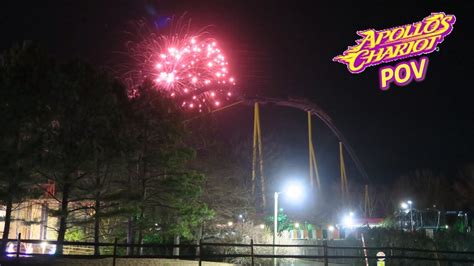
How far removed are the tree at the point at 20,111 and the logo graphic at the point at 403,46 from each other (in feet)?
49.4

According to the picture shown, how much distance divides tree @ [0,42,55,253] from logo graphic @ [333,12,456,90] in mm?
15070

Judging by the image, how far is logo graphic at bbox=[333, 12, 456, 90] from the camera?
22.7m

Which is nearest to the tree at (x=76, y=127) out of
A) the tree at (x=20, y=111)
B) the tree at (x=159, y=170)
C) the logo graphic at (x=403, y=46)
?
the tree at (x=20, y=111)

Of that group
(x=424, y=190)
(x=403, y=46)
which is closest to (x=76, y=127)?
(x=403, y=46)

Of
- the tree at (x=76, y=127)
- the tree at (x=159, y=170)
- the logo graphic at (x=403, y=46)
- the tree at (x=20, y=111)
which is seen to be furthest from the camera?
the logo graphic at (x=403, y=46)

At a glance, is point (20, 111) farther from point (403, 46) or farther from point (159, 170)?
point (403, 46)

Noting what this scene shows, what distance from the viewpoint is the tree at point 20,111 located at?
57.8 ft

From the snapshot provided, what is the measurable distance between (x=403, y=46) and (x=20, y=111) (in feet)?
56.6

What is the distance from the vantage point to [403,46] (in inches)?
920

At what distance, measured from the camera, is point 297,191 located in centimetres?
2561

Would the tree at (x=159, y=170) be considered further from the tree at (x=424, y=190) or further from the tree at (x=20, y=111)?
the tree at (x=424, y=190)

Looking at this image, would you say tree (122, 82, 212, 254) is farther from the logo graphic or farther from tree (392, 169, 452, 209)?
tree (392, 169, 452, 209)

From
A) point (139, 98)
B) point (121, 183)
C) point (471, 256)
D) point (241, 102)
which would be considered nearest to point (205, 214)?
point (121, 183)

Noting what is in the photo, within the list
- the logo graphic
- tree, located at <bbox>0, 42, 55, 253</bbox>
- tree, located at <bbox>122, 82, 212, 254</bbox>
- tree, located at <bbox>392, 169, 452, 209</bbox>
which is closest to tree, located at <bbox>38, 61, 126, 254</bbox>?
tree, located at <bbox>0, 42, 55, 253</bbox>
